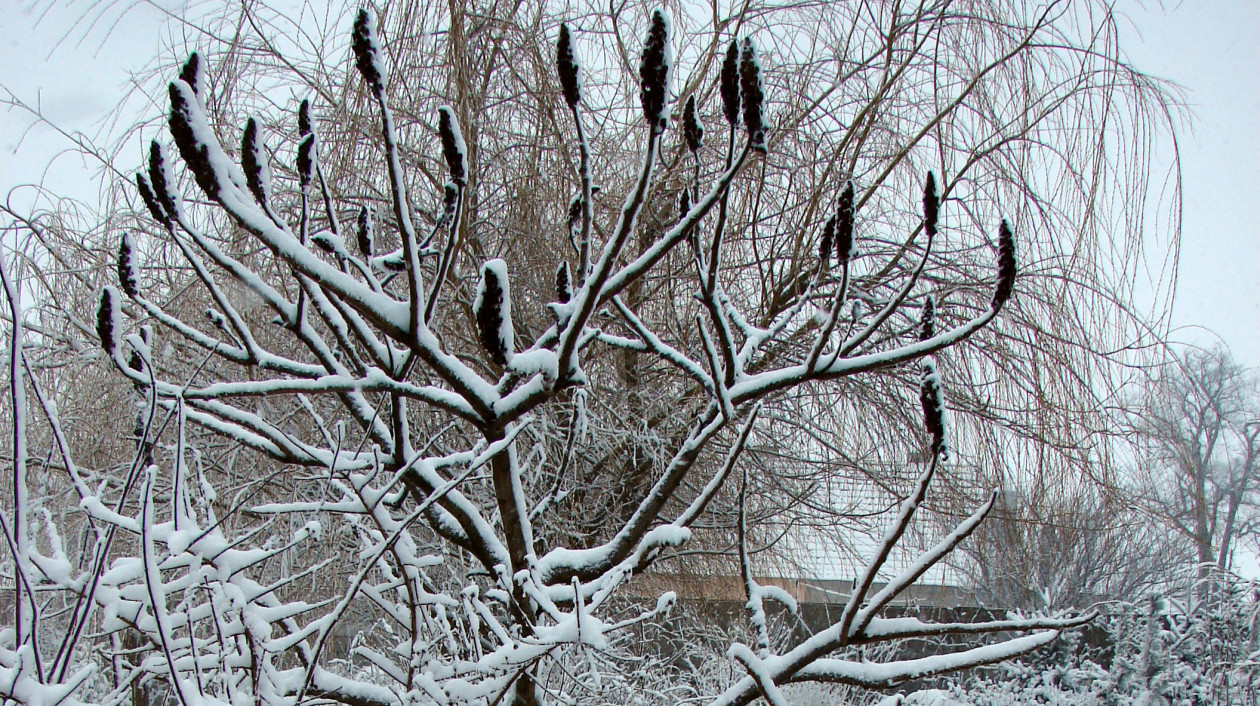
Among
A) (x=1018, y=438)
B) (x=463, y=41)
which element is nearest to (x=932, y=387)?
(x=463, y=41)

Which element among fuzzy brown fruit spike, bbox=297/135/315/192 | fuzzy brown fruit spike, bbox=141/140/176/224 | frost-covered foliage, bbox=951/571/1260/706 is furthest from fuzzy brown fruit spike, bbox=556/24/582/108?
frost-covered foliage, bbox=951/571/1260/706

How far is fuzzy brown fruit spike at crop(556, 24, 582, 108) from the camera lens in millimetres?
860

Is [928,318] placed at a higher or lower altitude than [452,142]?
lower

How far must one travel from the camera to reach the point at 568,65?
0.88m

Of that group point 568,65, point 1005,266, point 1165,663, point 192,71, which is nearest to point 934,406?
point 1005,266

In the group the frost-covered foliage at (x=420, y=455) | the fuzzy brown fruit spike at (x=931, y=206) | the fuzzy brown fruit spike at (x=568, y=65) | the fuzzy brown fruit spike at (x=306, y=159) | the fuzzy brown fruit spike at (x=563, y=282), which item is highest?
the fuzzy brown fruit spike at (x=568, y=65)

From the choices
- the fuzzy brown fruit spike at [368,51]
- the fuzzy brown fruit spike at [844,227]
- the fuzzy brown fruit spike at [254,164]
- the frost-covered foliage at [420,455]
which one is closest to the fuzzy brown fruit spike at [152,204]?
the frost-covered foliage at [420,455]

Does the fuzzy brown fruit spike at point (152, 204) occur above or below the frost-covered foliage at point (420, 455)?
above

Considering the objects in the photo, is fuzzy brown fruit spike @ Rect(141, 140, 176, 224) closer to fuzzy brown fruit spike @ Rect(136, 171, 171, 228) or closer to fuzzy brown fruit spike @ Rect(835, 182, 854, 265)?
fuzzy brown fruit spike @ Rect(136, 171, 171, 228)

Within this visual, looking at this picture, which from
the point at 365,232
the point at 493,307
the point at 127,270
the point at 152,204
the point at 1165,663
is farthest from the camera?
the point at 1165,663

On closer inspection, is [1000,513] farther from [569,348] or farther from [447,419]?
[569,348]

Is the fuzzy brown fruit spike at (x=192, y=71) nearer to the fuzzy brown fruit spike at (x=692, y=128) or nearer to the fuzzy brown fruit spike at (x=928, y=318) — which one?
the fuzzy brown fruit spike at (x=692, y=128)

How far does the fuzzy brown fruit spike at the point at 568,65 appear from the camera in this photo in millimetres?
860

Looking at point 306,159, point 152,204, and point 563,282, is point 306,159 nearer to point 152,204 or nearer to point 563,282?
point 152,204
